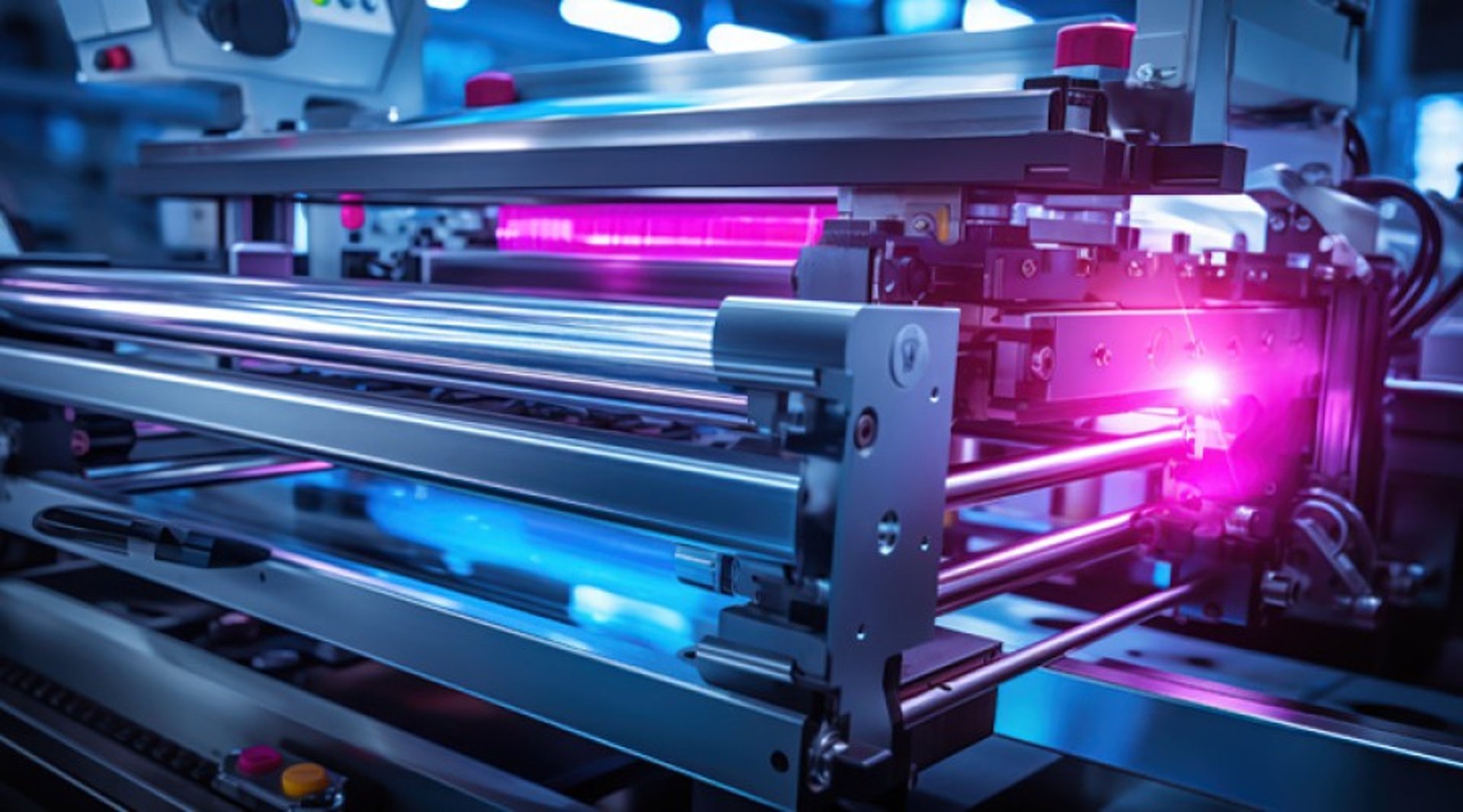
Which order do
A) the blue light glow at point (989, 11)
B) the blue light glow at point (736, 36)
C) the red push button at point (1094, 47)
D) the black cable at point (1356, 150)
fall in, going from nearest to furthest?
the red push button at point (1094, 47)
the black cable at point (1356, 150)
the blue light glow at point (736, 36)
the blue light glow at point (989, 11)

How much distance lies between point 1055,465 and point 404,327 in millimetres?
595

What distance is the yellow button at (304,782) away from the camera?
3.75ft

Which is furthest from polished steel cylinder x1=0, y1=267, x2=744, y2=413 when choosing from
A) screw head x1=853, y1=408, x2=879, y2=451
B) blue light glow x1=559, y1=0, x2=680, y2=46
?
blue light glow x1=559, y1=0, x2=680, y2=46

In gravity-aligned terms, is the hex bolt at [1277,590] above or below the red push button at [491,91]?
below

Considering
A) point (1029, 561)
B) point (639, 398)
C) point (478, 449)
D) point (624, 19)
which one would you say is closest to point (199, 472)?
point (478, 449)

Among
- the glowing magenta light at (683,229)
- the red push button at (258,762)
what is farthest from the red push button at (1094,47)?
the red push button at (258,762)

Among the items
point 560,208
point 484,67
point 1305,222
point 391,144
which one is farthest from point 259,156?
point 484,67

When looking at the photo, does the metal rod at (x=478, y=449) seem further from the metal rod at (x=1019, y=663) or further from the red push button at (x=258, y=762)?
the red push button at (x=258, y=762)

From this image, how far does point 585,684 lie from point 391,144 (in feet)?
2.48

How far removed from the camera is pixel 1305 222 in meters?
1.45

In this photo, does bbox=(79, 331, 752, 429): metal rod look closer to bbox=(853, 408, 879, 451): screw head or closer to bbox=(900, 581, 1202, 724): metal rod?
bbox=(853, 408, 879, 451): screw head

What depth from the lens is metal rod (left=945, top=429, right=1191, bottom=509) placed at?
946 millimetres

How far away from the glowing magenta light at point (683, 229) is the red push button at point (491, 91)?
0.67ft

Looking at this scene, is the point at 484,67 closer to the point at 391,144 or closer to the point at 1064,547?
the point at 391,144
